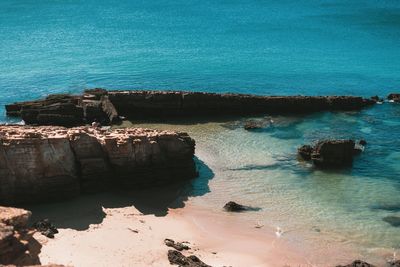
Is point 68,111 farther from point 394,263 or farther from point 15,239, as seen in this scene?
point 394,263

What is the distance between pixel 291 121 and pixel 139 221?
18574 mm

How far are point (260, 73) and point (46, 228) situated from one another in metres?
34.8

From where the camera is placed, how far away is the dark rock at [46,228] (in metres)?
22.1

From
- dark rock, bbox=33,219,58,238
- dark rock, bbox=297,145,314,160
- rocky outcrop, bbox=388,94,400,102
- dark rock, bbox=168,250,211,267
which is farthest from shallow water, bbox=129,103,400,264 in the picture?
dark rock, bbox=33,219,58,238

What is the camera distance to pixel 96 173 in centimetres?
2709

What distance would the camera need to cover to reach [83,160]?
87.8 feet

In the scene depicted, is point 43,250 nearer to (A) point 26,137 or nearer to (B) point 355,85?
(A) point 26,137

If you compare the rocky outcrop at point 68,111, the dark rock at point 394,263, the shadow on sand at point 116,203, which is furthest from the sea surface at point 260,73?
the rocky outcrop at point 68,111

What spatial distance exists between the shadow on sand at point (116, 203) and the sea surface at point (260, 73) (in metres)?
0.60

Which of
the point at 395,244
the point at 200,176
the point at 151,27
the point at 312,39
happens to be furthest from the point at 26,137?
the point at 151,27

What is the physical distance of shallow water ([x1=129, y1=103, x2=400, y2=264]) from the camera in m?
24.8

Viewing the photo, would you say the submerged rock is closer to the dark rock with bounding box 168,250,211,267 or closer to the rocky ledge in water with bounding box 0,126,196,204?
the rocky ledge in water with bounding box 0,126,196,204

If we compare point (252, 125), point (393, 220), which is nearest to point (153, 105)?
point (252, 125)

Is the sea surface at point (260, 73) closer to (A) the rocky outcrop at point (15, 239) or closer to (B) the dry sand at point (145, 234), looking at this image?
(B) the dry sand at point (145, 234)
